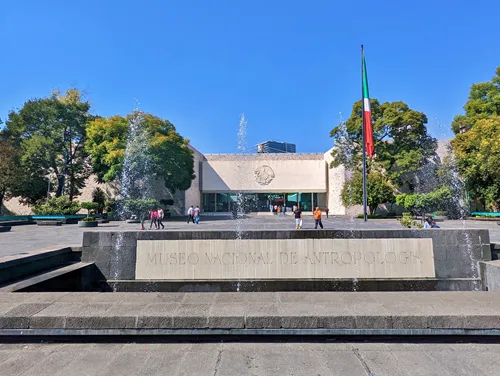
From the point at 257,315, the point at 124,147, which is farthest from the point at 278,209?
the point at 257,315

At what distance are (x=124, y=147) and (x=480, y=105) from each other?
1383 inches

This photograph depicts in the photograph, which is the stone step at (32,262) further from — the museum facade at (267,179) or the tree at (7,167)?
the museum facade at (267,179)

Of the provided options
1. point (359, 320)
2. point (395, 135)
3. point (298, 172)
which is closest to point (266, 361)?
point (359, 320)

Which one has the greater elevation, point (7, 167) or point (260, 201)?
point (7, 167)

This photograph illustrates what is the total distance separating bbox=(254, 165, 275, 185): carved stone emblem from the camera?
1724 inches

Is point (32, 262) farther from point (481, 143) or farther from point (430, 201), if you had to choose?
point (430, 201)

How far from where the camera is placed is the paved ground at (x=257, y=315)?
2979 mm

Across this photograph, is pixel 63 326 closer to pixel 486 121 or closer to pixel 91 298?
pixel 91 298

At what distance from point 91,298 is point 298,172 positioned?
4135 centimetres

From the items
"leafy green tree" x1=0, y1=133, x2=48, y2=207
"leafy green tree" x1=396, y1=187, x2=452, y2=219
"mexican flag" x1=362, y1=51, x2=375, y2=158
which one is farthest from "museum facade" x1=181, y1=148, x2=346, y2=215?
"mexican flag" x1=362, y1=51, x2=375, y2=158

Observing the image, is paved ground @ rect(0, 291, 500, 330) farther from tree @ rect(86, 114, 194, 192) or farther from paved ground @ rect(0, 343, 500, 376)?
tree @ rect(86, 114, 194, 192)

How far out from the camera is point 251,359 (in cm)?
272

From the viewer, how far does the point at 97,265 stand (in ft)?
21.8

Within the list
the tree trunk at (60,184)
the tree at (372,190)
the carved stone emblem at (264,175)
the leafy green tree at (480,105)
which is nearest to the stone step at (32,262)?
the tree at (372,190)
